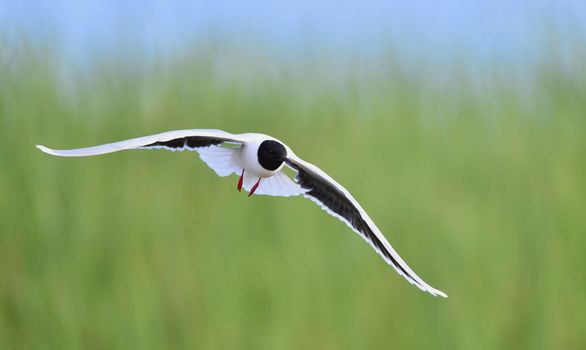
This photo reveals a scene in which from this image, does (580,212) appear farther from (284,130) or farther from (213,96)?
(213,96)

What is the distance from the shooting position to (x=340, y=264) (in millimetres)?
4312

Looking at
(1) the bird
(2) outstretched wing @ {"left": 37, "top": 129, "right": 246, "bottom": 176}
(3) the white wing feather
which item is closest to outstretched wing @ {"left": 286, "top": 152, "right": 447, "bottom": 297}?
(1) the bird

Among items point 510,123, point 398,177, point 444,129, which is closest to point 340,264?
point 398,177

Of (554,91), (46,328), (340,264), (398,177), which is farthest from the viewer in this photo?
(554,91)

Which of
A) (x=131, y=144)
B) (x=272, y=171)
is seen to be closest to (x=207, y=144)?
(x=272, y=171)

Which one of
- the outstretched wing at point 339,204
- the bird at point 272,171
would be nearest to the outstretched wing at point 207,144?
the bird at point 272,171

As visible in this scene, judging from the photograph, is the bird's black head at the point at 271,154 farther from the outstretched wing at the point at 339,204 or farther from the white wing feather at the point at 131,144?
the outstretched wing at the point at 339,204

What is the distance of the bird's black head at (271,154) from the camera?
294 centimetres

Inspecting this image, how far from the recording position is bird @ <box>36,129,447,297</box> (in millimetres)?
2938

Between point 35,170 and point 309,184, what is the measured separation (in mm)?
1675

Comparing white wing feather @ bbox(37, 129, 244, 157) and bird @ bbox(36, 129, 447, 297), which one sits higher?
white wing feather @ bbox(37, 129, 244, 157)

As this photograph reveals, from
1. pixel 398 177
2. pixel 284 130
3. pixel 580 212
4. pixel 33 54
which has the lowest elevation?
pixel 580 212

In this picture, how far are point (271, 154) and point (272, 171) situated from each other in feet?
0.28

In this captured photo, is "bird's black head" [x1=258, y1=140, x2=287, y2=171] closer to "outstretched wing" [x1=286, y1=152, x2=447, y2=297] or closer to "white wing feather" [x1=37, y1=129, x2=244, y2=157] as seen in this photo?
"white wing feather" [x1=37, y1=129, x2=244, y2=157]
